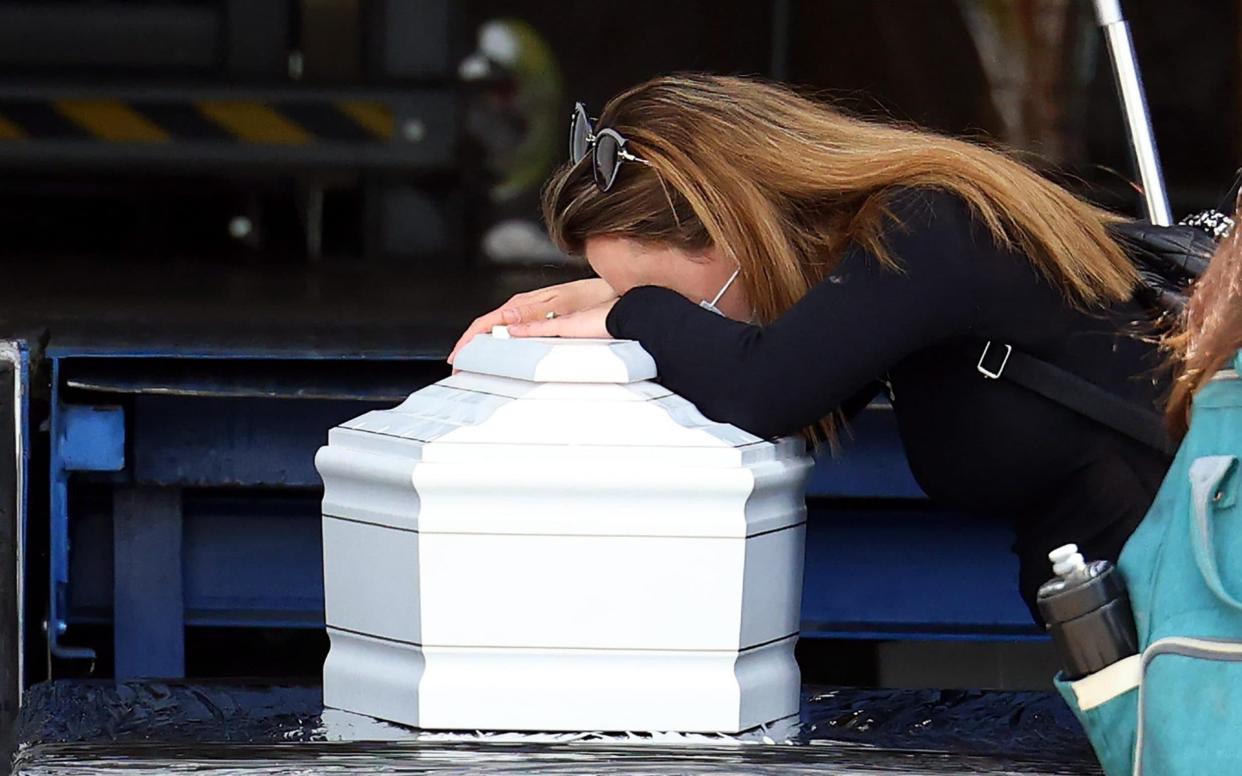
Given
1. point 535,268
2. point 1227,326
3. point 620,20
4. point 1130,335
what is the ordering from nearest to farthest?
point 1227,326 → point 1130,335 → point 535,268 → point 620,20

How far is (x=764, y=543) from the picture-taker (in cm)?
151

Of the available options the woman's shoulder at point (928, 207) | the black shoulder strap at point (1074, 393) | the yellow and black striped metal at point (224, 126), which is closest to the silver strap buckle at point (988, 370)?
the black shoulder strap at point (1074, 393)

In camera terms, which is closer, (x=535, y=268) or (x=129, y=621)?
(x=129, y=621)

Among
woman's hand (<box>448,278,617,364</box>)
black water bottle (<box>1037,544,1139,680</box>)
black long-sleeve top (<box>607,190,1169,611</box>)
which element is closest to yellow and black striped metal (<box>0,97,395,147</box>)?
woman's hand (<box>448,278,617,364</box>)

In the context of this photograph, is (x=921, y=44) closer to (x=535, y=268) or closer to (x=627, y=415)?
(x=535, y=268)

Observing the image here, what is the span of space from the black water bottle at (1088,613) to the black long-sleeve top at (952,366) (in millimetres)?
283

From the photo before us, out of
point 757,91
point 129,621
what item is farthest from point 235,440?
point 757,91

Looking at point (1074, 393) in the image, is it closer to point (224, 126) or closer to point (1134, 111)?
point (1134, 111)

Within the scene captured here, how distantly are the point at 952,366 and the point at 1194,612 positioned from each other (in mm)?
453

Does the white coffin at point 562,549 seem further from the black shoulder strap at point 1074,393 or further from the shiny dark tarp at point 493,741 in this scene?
the black shoulder strap at point 1074,393

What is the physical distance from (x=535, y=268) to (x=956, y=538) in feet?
8.24

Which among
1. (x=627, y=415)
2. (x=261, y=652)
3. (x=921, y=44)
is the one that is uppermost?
(x=921, y=44)

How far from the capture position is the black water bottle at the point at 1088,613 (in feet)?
4.19

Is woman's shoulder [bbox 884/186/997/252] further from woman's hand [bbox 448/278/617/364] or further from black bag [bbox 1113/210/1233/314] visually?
woman's hand [bbox 448/278/617/364]
